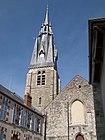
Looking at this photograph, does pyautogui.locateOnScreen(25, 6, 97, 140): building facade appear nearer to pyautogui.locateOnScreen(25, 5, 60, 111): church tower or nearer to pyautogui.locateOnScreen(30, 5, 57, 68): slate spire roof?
pyautogui.locateOnScreen(25, 5, 60, 111): church tower

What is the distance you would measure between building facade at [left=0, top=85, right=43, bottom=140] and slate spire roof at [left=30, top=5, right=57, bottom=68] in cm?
1374

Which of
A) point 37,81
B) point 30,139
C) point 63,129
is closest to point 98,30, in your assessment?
point 30,139

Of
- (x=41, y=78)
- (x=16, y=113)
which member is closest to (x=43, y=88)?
(x=41, y=78)

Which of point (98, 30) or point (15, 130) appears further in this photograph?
point (15, 130)

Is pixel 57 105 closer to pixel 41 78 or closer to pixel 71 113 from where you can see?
pixel 71 113

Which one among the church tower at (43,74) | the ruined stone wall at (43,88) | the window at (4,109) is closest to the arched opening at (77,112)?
the church tower at (43,74)

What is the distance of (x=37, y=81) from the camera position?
30.1 m

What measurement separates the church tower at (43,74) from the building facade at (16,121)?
806 cm

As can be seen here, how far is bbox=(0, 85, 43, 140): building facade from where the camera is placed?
44.4 feet

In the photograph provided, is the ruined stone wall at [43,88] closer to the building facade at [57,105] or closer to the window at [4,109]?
the building facade at [57,105]

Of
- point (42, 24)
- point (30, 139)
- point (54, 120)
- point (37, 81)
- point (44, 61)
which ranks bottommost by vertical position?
point (30, 139)

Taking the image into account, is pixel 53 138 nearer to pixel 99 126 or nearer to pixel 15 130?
pixel 15 130

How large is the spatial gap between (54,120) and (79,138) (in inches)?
126

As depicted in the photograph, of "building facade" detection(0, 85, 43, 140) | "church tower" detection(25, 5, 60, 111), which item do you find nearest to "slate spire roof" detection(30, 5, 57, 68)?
"church tower" detection(25, 5, 60, 111)
